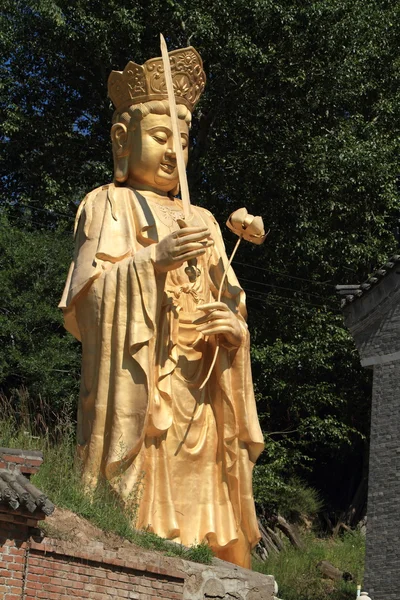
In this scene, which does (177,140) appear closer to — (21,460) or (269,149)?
(21,460)

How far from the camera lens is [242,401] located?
528 inches

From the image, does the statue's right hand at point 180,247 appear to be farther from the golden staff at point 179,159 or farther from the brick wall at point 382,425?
the brick wall at point 382,425

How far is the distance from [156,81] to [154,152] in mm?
677

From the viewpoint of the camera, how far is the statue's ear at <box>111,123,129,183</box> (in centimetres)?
1420

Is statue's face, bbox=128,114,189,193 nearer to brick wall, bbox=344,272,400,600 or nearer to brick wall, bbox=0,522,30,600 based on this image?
brick wall, bbox=0,522,30,600

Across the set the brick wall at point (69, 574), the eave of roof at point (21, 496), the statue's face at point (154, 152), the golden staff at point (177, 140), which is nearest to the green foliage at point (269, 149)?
the statue's face at point (154, 152)

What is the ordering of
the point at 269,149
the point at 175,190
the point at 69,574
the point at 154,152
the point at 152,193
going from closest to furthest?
the point at 69,574
the point at 154,152
the point at 152,193
the point at 175,190
the point at 269,149

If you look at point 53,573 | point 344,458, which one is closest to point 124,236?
point 53,573

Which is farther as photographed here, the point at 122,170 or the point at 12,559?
the point at 122,170

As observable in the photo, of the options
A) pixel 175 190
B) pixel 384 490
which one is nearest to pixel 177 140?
pixel 175 190

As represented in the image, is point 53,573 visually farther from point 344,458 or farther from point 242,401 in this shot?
point 344,458

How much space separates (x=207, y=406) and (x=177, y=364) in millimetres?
480

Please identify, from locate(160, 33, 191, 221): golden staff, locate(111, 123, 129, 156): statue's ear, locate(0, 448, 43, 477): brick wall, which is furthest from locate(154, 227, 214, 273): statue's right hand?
locate(0, 448, 43, 477): brick wall

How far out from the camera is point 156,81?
46.3 feet
